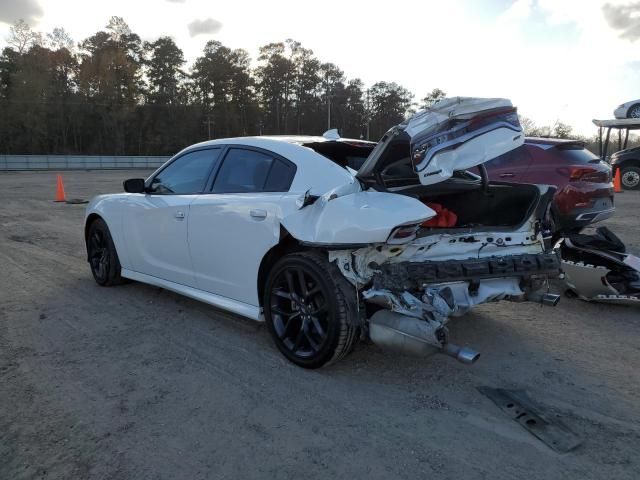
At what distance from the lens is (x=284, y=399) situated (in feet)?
9.86

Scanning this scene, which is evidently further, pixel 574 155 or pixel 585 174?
pixel 574 155

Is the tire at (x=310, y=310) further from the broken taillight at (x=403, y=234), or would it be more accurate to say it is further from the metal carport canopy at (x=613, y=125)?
the metal carport canopy at (x=613, y=125)

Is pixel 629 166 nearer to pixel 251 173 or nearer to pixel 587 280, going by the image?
pixel 587 280

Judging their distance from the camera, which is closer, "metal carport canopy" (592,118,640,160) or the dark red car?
the dark red car

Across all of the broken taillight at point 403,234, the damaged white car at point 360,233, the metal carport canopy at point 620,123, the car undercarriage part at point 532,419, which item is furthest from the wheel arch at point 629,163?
the broken taillight at point 403,234

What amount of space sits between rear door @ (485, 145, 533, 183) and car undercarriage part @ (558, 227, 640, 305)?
5.95ft

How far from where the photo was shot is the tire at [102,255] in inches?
207

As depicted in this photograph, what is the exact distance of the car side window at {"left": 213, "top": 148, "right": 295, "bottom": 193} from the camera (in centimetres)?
362

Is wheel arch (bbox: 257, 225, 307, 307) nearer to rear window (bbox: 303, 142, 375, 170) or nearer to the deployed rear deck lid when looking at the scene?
rear window (bbox: 303, 142, 375, 170)

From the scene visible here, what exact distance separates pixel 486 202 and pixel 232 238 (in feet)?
6.62

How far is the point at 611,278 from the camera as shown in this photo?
190 inches

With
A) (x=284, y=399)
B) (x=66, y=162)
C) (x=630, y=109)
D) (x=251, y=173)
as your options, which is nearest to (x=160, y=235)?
(x=251, y=173)

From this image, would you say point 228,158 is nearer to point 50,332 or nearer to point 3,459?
point 50,332

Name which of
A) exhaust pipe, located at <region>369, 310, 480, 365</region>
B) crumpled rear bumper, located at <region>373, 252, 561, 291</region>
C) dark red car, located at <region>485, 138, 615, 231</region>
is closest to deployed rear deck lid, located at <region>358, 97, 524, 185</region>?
Result: crumpled rear bumper, located at <region>373, 252, 561, 291</region>
